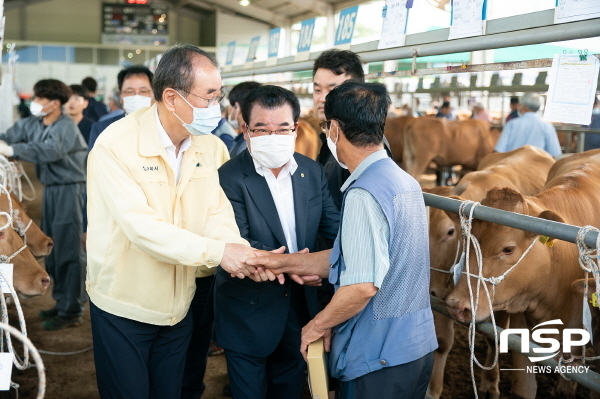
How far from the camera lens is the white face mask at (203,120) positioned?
7.46 ft

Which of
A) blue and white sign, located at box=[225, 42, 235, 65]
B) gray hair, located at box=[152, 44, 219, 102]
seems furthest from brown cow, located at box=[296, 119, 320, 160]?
gray hair, located at box=[152, 44, 219, 102]

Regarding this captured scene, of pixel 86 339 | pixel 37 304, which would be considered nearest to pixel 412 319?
pixel 86 339

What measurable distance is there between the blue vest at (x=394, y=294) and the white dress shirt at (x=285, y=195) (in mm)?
532

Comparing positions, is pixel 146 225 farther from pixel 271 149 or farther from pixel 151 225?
pixel 271 149

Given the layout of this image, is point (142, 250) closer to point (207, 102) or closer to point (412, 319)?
point (207, 102)

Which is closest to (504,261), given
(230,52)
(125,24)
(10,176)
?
(10,176)

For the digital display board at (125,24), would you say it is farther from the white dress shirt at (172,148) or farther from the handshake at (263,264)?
the handshake at (263,264)

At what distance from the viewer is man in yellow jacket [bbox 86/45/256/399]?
217 centimetres

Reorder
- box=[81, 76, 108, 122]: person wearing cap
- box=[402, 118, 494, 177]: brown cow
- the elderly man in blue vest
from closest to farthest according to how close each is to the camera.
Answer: the elderly man in blue vest
box=[81, 76, 108, 122]: person wearing cap
box=[402, 118, 494, 177]: brown cow

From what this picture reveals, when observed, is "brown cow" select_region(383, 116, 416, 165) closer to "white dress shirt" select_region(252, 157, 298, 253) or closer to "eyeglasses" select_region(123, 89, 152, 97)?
"eyeglasses" select_region(123, 89, 152, 97)

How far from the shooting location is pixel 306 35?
6688mm

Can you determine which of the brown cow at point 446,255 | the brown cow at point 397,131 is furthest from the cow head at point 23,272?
the brown cow at point 397,131

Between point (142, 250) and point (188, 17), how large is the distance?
82.0 ft

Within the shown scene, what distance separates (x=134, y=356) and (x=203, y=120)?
898 mm
